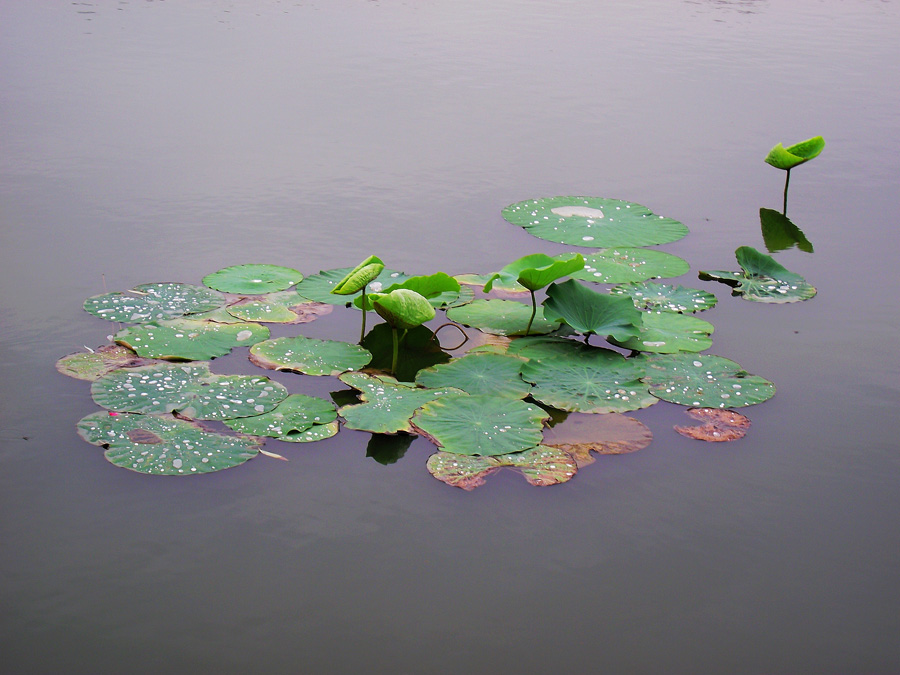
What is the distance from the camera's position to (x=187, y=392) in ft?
8.29

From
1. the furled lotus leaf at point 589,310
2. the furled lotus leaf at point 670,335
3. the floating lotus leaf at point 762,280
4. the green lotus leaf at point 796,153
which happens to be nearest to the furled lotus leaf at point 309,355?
the furled lotus leaf at point 589,310

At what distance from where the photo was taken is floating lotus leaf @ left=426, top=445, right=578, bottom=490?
225 centimetres

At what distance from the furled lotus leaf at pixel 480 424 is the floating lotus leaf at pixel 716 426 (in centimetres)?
47

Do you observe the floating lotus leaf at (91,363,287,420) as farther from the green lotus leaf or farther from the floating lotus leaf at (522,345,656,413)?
the green lotus leaf

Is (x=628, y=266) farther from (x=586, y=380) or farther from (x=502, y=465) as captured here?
(x=502, y=465)

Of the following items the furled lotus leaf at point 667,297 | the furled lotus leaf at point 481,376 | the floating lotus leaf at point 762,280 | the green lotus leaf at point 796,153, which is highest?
the green lotus leaf at point 796,153

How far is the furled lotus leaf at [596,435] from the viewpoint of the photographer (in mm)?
2408

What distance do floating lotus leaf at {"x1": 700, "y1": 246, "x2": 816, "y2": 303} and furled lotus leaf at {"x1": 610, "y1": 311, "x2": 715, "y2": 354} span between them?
0.46m

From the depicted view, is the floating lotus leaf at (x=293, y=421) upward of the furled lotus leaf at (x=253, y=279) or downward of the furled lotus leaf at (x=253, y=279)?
downward

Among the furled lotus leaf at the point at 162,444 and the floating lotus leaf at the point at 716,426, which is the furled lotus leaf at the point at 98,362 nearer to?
the furled lotus leaf at the point at 162,444

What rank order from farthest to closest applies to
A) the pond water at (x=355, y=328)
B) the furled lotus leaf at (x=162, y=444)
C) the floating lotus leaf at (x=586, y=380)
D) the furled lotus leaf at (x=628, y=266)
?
the furled lotus leaf at (x=628, y=266) → the floating lotus leaf at (x=586, y=380) → the furled lotus leaf at (x=162, y=444) → the pond water at (x=355, y=328)

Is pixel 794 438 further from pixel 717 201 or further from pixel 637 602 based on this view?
pixel 717 201

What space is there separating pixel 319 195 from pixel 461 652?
118 inches

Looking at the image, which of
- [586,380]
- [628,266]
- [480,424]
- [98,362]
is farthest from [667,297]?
[98,362]
